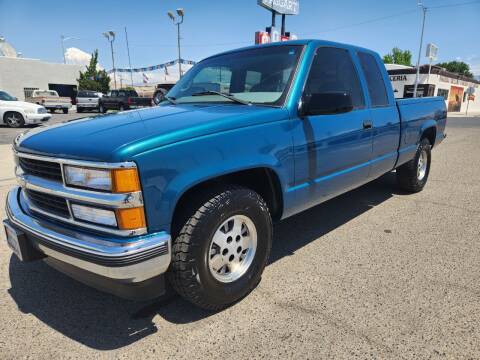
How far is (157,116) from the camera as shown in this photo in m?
2.55

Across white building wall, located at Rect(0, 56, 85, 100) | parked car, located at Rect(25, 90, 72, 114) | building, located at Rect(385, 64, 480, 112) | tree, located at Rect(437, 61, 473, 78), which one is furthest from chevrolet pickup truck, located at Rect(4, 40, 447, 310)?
tree, located at Rect(437, 61, 473, 78)

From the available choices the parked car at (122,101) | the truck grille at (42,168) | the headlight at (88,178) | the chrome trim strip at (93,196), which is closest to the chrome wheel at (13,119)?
the parked car at (122,101)

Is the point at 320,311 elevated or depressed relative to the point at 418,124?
depressed

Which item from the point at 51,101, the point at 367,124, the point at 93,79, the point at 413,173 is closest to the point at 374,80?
the point at 367,124

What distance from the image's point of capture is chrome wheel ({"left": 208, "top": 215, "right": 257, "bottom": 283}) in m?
2.41

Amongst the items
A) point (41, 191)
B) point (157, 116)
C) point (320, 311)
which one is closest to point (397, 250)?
point (320, 311)

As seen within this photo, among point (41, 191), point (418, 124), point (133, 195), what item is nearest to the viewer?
point (133, 195)

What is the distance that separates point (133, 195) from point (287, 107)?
56.5 inches

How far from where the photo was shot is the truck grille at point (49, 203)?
2.15m

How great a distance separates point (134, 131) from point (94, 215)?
0.54m

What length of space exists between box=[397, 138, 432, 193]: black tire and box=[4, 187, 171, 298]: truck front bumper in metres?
4.31

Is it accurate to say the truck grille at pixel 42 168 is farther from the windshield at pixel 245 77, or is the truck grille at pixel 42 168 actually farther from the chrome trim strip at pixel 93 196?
the windshield at pixel 245 77

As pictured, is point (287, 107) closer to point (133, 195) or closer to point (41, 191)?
point (133, 195)

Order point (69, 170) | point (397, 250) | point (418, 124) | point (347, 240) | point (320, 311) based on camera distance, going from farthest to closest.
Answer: point (418, 124)
point (347, 240)
point (397, 250)
point (320, 311)
point (69, 170)
